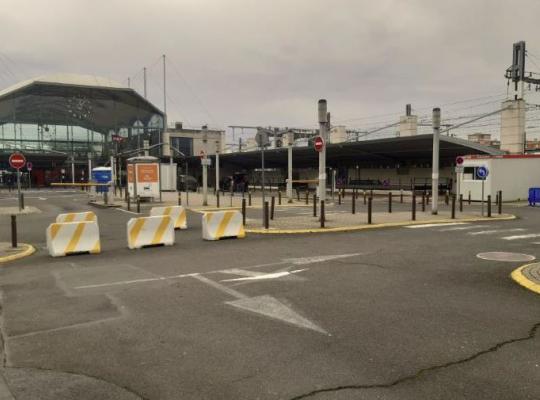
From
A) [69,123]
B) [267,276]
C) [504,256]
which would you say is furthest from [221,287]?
[69,123]

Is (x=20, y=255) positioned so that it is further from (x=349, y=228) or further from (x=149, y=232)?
(x=349, y=228)

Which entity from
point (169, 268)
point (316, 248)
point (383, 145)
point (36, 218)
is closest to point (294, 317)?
point (169, 268)

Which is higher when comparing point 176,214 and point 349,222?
point 176,214

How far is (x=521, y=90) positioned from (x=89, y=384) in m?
45.3

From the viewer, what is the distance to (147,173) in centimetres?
3191

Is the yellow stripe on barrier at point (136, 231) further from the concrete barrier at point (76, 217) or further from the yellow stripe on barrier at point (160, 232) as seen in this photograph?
the concrete barrier at point (76, 217)

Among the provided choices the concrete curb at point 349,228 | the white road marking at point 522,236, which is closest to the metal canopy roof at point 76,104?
the concrete curb at point 349,228

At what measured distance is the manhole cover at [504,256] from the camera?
34.6 ft

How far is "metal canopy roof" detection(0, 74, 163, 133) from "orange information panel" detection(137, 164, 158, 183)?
4201 centimetres

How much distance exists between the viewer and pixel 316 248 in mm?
12328

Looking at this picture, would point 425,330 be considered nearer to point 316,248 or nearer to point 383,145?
point 316,248

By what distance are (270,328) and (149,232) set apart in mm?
7721

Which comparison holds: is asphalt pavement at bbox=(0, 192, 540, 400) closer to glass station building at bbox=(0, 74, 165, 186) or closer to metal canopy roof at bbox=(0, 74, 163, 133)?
glass station building at bbox=(0, 74, 165, 186)

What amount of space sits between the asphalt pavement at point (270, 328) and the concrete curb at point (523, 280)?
0.14 meters
